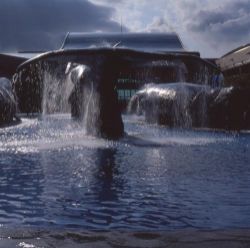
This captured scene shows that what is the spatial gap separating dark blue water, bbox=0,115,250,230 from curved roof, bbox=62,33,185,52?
35.3m

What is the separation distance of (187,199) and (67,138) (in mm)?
7468

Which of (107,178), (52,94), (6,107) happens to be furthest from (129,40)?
(107,178)

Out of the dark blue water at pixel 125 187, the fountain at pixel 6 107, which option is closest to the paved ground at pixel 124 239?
the dark blue water at pixel 125 187

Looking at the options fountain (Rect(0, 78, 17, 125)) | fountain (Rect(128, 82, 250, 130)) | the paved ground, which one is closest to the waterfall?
fountain (Rect(0, 78, 17, 125))

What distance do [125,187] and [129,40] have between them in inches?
1641

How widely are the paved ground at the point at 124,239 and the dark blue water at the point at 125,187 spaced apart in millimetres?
675

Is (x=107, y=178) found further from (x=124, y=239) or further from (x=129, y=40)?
(x=129, y=40)

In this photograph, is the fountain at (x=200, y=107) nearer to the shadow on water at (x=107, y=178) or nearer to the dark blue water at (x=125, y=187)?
the dark blue water at (x=125, y=187)

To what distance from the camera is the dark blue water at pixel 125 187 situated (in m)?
4.29

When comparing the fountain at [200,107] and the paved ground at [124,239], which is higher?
the fountain at [200,107]

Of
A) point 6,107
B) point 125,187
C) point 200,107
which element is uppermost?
point 200,107

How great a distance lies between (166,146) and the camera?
10.6m

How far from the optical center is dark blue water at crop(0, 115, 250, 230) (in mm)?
4289

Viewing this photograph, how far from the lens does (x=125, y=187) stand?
5.87m
